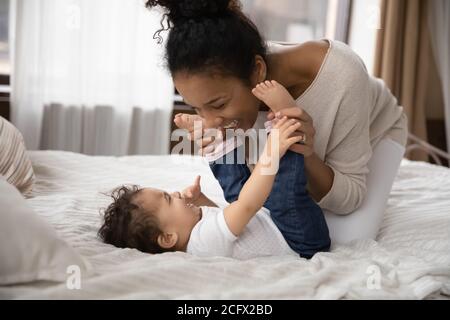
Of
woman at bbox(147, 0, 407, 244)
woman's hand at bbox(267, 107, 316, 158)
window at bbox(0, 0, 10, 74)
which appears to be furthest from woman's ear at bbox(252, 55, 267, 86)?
window at bbox(0, 0, 10, 74)

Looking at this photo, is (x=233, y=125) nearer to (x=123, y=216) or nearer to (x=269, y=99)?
(x=269, y=99)

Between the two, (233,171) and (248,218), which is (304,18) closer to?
(233,171)

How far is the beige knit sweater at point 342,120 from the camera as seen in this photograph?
1279 mm

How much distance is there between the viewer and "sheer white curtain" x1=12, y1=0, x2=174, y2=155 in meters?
2.53

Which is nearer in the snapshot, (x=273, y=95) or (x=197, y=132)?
(x=273, y=95)

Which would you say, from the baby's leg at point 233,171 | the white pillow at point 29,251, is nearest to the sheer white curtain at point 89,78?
the baby's leg at point 233,171

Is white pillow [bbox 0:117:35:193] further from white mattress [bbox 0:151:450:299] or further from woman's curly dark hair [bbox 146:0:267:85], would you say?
woman's curly dark hair [bbox 146:0:267:85]

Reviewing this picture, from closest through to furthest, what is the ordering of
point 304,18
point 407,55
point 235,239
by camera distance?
point 235,239 < point 407,55 < point 304,18

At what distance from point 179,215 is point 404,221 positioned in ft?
2.15

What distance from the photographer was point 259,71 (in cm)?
120

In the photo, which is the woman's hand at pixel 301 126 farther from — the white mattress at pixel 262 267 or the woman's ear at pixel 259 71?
the white mattress at pixel 262 267

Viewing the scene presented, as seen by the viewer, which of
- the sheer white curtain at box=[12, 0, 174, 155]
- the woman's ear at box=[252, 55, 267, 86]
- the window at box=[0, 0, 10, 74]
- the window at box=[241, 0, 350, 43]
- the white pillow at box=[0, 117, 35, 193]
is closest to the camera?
the woman's ear at box=[252, 55, 267, 86]

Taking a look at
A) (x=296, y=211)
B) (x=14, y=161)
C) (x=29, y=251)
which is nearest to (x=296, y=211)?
(x=296, y=211)

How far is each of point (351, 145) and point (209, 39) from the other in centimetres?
45
